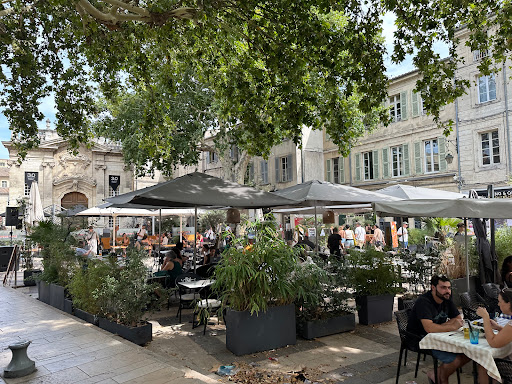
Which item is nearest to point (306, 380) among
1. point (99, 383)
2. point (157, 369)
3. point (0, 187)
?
point (157, 369)

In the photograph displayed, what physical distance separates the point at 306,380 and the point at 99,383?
2195 millimetres

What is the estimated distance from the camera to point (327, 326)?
600cm

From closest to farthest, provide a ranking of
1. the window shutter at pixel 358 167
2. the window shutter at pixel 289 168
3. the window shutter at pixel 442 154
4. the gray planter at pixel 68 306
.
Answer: the gray planter at pixel 68 306 → the window shutter at pixel 442 154 → the window shutter at pixel 358 167 → the window shutter at pixel 289 168

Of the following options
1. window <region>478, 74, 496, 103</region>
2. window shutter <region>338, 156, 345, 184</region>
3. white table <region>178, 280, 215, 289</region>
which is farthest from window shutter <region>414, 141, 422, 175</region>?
white table <region>178, 280, 215, 289</region>

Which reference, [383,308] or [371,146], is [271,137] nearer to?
[383,308]

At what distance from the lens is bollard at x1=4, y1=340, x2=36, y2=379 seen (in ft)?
14.4

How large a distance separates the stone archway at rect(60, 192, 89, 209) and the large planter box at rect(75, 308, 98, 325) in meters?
35.5

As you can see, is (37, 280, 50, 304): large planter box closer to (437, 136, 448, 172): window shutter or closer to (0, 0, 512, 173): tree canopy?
(0, 0, 512, 173): tree canopy

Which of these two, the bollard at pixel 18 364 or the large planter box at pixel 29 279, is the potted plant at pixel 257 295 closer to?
the bollard at pixel 18 364

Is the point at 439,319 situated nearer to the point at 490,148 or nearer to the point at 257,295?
the point at 257,295

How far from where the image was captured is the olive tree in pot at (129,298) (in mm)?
5754

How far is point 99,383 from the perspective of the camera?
4152mm

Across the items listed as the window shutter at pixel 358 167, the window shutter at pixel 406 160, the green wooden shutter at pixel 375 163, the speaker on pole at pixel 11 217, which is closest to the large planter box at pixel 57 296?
the speaker on pole at pixel 11 217

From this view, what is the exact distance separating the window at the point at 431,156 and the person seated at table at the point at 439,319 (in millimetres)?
17696
